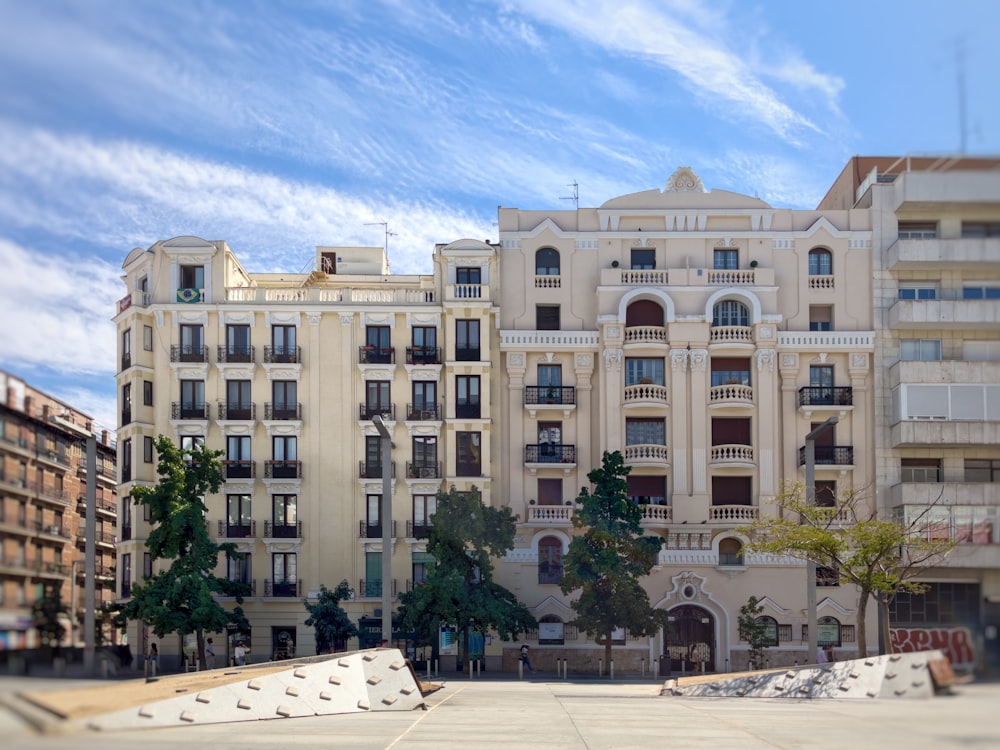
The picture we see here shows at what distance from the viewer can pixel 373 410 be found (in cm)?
6347

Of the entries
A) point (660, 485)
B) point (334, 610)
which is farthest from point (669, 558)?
point (334, 610)

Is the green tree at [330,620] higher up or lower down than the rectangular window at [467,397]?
lower down

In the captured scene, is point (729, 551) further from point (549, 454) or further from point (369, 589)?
point (369, 589)

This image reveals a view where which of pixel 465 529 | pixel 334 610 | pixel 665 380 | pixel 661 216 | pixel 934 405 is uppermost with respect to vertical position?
pixel 661 216

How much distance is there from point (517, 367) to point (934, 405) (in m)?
56.4

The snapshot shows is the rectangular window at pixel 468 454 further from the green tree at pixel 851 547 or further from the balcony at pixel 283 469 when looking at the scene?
the green tree at pixel 851 547

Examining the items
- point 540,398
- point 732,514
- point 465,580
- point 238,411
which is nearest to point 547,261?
point 540,398

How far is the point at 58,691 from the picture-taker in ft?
22.4

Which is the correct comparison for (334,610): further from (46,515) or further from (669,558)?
(46,515)

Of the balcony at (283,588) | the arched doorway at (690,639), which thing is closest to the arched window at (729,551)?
the arched doorway at (690,639)

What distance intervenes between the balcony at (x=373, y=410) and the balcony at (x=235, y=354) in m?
6.68

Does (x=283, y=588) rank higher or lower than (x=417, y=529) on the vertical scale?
lower

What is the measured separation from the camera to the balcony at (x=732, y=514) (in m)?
60.2

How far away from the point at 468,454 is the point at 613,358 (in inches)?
374
